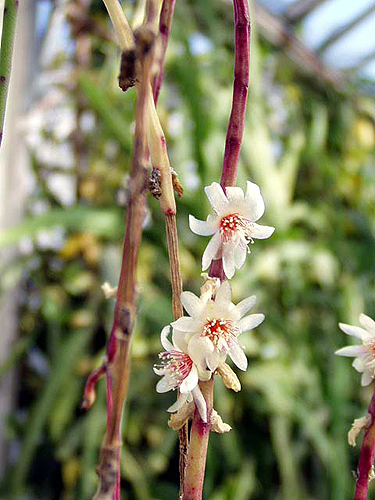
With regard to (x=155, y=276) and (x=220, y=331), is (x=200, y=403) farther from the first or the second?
(x=155, y=276)

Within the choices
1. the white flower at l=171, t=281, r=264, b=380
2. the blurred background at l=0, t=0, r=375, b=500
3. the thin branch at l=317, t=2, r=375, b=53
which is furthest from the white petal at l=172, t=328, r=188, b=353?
the thin branch at l=317, t=2, r=375, b=53

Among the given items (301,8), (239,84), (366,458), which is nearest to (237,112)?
(239,84)

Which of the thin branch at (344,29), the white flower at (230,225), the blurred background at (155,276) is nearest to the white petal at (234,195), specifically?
the white flower at (230,225)

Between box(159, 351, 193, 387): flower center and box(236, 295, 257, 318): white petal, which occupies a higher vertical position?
box(236, 295, 257, 318): white petal

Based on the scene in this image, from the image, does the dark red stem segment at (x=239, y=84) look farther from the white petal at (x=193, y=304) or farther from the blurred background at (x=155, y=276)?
the blurred background at (x=155, y=276)

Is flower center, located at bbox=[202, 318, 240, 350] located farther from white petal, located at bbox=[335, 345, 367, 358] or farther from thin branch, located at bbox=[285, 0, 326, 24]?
thin branch, located at bbox=[285, 0, 326, 24]

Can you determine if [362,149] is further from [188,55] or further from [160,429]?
[160,429]
